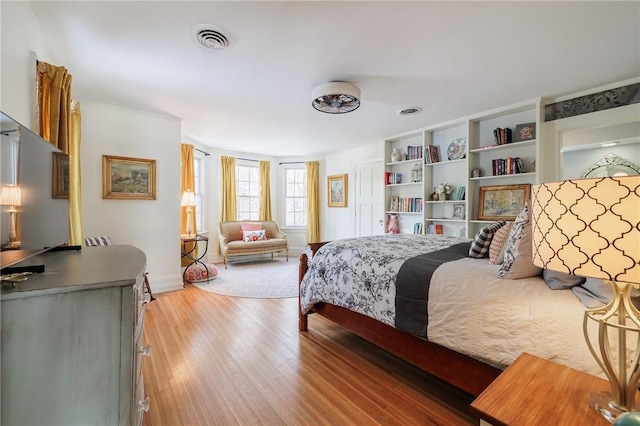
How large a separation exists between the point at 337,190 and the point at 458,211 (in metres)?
2.75

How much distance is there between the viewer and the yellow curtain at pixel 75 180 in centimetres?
287

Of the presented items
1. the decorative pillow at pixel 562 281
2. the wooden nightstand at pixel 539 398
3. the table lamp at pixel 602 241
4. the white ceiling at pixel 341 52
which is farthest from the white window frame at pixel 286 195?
the table lamp at pixel 602 241

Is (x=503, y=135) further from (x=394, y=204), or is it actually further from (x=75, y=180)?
(x=75, y=180)

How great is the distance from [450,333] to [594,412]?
2.35ft

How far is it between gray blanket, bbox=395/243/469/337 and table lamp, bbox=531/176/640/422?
816 mm

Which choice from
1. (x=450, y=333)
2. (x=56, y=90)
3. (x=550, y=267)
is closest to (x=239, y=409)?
(x=450, y=333)

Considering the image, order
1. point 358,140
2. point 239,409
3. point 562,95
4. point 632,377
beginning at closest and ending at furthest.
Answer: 1. point 632,377
2. point 239,409
3. point 562,95
4. point 358,140

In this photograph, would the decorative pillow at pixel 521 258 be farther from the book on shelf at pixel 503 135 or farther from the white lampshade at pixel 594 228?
the book on shelf at pixel 503 135

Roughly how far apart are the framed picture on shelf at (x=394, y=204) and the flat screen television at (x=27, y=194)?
4430mm

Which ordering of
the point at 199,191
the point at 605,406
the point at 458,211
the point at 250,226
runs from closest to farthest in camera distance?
the point at 605,406
the point at 458,211
the point at 199,191
the point at 250,226

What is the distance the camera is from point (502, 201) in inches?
143

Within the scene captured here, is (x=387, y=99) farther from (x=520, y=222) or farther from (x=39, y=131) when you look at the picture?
(x=39, y=131)

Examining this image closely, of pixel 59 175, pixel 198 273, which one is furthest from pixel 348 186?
pixel 59 175

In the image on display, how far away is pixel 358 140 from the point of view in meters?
5.20
